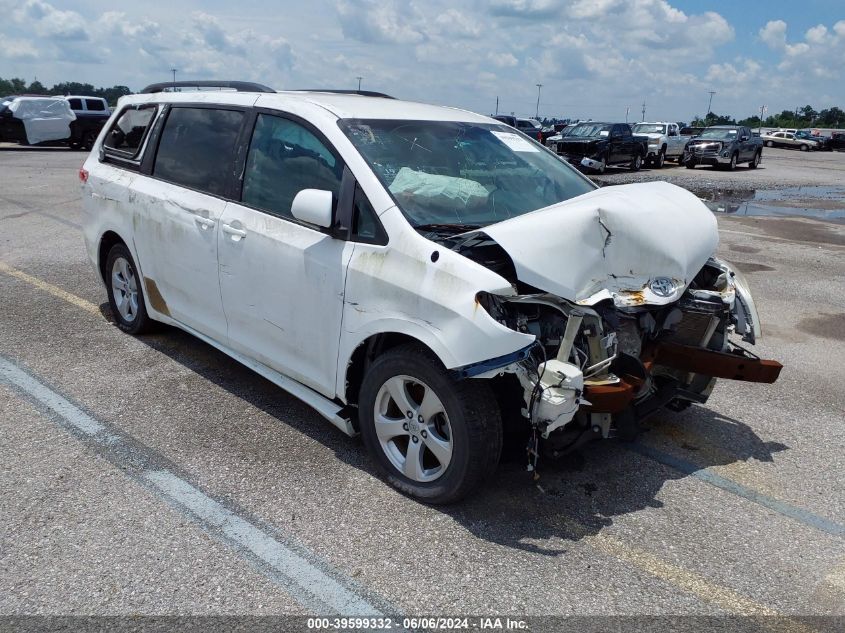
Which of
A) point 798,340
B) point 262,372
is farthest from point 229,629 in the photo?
point 798,340

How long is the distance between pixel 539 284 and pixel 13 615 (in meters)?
2.49

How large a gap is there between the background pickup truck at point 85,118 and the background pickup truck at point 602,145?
16584mm

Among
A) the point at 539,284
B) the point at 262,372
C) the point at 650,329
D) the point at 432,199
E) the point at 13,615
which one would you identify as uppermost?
Answer: the point at 432,199

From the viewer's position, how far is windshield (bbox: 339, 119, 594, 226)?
12.4 ft

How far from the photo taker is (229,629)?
2.70 meters

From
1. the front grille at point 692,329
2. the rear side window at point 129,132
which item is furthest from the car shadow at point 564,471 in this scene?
the rear side window at point 129,132

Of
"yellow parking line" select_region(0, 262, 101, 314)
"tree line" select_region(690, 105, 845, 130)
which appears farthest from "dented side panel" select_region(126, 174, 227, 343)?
"tree line" select_region(690, 105, 845, 130)

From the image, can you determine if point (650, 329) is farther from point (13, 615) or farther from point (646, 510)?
point (13, 615)

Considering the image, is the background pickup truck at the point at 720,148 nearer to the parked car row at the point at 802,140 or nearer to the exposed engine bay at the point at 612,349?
the exposed engine bay at the point at 612,349

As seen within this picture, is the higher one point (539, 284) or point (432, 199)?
point (432, 199)

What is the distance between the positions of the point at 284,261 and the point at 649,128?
28.8m

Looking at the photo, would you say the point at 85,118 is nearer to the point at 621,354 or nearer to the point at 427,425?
the point at 427,425

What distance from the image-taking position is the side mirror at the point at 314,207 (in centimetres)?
360

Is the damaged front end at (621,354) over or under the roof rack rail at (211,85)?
under
